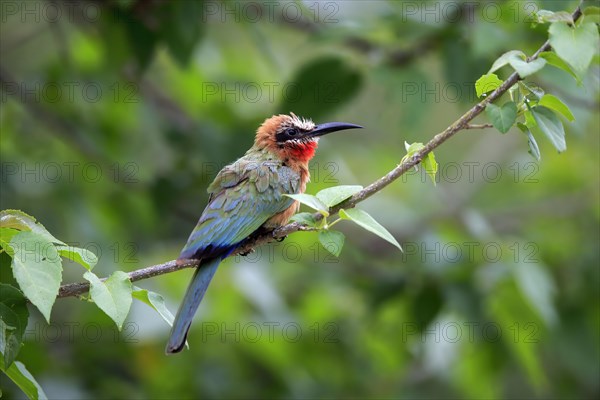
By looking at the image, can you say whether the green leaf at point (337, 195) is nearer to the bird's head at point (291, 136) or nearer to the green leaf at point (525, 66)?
the green leaf at point (525, 66)

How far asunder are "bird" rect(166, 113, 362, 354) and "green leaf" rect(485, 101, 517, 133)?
3.57 ft

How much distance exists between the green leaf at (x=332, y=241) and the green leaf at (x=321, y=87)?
2.51 meters

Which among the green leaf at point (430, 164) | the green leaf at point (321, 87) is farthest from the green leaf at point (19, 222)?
the green leaf at point (321, 87)

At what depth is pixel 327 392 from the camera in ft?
21.6

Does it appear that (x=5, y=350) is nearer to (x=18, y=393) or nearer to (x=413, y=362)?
(x=18, y=393)

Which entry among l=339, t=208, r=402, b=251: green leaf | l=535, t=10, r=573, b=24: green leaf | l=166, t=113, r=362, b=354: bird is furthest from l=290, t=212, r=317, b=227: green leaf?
l=535, t=10, r=573, b=24: green leaf

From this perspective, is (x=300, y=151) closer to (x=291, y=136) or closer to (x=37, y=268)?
(x=291, y=136)

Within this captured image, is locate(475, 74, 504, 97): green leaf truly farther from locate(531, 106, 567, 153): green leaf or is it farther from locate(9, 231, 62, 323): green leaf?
locate(9, 231, 62, 323): green leaf

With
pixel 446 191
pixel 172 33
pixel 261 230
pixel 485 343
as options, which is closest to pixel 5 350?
pixel 261 230

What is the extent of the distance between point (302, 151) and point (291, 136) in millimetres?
120

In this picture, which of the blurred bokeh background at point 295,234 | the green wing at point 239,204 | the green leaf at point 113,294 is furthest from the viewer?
the blurred bokeh background at point 295,234

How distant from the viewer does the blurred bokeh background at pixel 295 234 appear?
18.0 ft

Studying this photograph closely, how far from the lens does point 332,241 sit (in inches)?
123

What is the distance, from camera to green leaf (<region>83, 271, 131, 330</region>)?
2.78 meters
